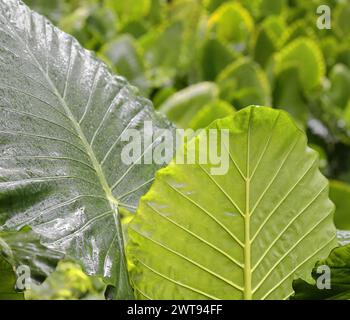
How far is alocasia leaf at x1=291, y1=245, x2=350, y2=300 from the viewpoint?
0.75 m

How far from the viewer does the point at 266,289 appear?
825 mm

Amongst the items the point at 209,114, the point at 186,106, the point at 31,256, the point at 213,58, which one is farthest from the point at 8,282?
the point at 213,58

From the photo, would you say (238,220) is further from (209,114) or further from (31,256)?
(209,114)

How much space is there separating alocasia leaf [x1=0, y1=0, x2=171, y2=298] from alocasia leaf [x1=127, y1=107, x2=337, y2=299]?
50mm

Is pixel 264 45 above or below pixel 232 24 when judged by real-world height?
below

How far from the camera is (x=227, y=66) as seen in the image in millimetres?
2385

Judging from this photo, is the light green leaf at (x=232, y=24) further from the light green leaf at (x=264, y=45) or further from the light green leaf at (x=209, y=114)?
the light green leaf at (x=209, y=114)

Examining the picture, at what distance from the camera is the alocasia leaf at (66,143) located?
0.79 meters

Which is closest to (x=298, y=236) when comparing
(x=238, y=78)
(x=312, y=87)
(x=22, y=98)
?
(x=22, y=98)

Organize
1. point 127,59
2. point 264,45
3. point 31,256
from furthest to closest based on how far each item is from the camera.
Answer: point 264,45, point 127,59, point 31,256

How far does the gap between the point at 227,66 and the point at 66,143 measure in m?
1.56

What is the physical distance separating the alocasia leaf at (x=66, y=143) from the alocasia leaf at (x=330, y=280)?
0.61ft

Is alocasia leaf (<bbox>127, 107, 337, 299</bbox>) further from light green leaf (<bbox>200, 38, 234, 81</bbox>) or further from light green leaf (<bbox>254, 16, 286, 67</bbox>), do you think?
light green leaf (<bbox>254, 16, 286, 67</bbox>)

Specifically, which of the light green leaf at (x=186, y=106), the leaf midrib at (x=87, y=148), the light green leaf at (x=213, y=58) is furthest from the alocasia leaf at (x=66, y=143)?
the light green leaf at (x=213, y=58)
